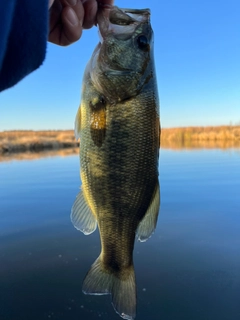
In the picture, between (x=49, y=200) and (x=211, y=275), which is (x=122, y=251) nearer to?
(x=211, y=275)

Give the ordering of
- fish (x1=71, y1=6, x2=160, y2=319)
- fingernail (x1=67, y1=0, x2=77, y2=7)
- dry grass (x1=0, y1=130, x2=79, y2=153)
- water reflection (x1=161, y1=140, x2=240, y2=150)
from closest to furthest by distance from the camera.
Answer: fish (x1=71, y1=6, x2=160, y2=319)
fingernail (x1=67, y1=0, x2=77, y2=7)
water reflection (x1=161, y1=140, x2=240, y2=150)
dry grass (x1=0, y1=130, x2=79, y2=153)

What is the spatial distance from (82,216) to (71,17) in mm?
1410

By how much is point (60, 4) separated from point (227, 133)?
164 ft

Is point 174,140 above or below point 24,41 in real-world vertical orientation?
below

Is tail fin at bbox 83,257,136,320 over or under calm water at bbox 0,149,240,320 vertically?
over

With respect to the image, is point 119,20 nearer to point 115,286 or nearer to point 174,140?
point 115,286

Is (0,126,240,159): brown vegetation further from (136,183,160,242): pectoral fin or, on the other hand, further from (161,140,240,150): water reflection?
(136,183,160,242): pectoral fin

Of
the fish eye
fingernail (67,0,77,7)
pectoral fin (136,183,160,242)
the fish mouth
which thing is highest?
fingernail (67,0,77,7)

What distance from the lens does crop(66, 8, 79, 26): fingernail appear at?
2.24m

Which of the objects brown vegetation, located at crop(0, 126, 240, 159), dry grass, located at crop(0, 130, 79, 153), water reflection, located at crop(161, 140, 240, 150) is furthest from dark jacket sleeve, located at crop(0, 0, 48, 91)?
dry grass, located at crop(0, 130, 79, 153)

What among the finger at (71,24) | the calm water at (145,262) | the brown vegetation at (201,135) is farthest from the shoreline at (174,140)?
the finger at (71,24)

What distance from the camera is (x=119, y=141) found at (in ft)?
6.51

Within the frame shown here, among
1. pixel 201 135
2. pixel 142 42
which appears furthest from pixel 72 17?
pixel 201 135

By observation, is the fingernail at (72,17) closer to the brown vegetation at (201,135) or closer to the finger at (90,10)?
the finger at (90,10)
